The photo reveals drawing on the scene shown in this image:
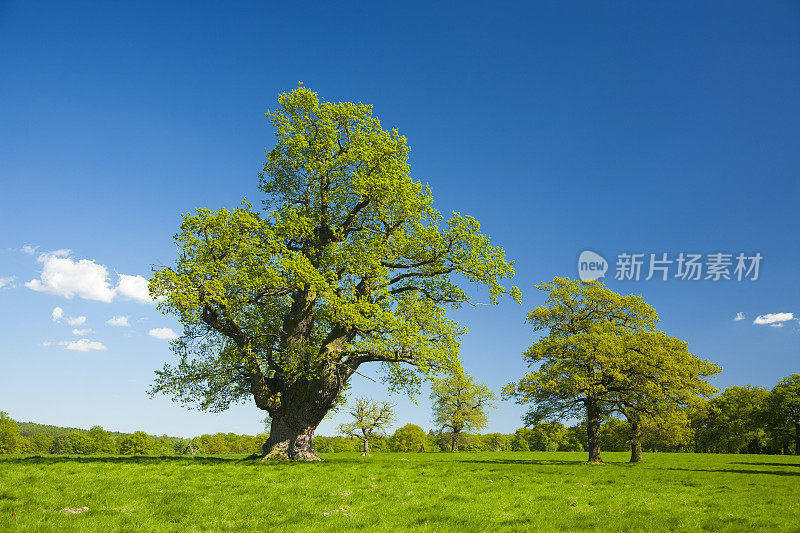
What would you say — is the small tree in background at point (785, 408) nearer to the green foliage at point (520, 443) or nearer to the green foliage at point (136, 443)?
the green foliage at point (520, 443)

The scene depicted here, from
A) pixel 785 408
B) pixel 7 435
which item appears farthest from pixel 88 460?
pixel 7 435

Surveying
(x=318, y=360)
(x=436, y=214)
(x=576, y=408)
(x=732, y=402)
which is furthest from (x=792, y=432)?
(x=318, y=360)

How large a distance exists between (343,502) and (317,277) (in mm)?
13656

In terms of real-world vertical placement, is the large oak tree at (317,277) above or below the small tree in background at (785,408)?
above

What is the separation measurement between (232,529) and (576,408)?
37.7 meters

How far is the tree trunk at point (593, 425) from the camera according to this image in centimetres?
4191

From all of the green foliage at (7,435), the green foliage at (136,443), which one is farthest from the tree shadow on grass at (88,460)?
the green foliage at (7,435)

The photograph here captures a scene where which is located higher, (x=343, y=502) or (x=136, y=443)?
(x=343, y=502)

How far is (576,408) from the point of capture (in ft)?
139

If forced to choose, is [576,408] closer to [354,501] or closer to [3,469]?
[354,501]

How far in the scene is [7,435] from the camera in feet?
312

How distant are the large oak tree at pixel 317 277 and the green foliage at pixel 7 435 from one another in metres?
97.1

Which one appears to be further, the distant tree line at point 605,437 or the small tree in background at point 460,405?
the small tree in background at point 460,405

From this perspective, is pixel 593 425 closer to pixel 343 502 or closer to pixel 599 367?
pixel 599 367
